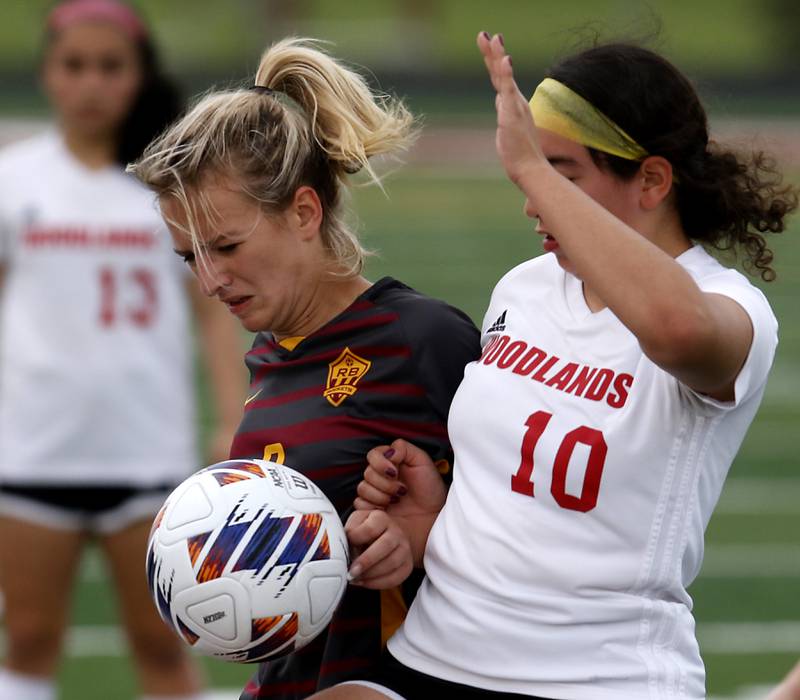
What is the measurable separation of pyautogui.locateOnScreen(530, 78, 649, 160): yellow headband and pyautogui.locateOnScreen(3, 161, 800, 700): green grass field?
764mm

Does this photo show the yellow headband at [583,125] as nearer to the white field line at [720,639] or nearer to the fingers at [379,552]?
the fingers at [379,552]

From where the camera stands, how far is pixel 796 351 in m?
14.7

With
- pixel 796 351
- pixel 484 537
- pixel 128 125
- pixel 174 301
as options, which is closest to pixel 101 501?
pixel 174 301

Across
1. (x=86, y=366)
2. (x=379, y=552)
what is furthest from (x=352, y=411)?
(x=86, y=366)

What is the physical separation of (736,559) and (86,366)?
4.61 metres

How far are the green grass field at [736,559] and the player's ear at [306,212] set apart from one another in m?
0.37

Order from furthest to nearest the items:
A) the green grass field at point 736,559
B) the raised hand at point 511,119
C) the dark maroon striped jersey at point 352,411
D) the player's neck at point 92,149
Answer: the green grass field at point 736,559
the player's neck at point 92,149
the dark maroon striped jersey at point 352,411
the raised hand at point 511,119

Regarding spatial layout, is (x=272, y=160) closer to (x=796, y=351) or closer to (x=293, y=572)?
(x=293, y=572)

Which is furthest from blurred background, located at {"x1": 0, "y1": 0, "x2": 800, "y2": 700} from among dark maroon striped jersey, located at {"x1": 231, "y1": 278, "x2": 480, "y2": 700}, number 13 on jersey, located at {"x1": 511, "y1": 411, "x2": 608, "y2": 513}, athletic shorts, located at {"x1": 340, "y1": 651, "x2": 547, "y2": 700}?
athletic shorts, located at {"x1": 340, "y1": 651, "x2": 547, "y2": 700}

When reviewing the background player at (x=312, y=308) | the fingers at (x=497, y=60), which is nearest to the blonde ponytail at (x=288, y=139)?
the background player at (x=312, y=308)

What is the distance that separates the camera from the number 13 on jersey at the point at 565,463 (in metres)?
2.68

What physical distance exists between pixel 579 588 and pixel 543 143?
0.76m

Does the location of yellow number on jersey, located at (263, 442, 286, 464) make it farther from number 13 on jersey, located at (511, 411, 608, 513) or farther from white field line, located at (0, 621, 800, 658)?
white field line, located at (0, 621, 800, 658)

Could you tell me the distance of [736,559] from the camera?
8688 millimetres
